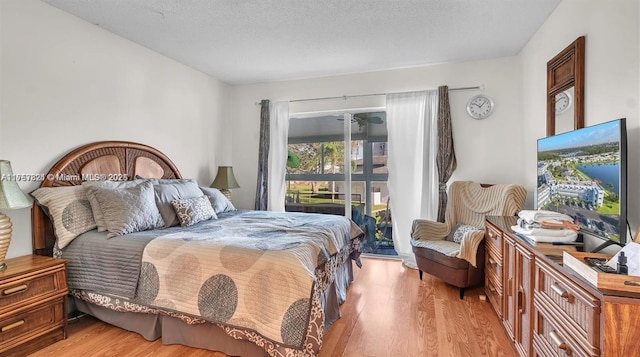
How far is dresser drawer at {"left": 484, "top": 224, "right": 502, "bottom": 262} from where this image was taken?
222 centimetres

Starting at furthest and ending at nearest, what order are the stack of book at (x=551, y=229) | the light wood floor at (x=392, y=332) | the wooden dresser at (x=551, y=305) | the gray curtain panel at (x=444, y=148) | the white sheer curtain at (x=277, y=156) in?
the white sheer curtain at (x=277, y=156) < the gray curtain panel at (x=444, y=148) < the light wood floor at (x=392, y=332) < the stack of book at (x=551, y=229) < the wooden dresser at (x=551, y=305)

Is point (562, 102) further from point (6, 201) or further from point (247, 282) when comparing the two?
point (6, 201)

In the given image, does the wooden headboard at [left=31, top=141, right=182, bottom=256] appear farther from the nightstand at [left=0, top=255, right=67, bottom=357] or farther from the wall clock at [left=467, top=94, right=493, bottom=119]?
the wall clock at [left=467, top=94, right=493, bottom=119]

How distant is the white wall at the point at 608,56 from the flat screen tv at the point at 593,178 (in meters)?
0.20

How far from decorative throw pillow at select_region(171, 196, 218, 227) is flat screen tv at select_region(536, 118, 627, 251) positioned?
2774mm

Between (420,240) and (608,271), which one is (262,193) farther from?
(608,271)

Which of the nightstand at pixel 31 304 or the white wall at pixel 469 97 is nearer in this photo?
the nightstand at pixel 31 304

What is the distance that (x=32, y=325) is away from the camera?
190cm

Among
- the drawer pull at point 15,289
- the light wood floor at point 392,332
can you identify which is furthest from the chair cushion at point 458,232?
the drawer pull at point 15,289

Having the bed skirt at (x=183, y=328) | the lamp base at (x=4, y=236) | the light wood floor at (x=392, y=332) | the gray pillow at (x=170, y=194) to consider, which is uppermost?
the gray pillow at (x=170, y=194)

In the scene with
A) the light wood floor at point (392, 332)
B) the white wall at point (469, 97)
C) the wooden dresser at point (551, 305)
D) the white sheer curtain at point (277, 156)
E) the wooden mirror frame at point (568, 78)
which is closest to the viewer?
the wooden dresser at point (551, 305)

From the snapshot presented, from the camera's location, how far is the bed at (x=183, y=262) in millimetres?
1686

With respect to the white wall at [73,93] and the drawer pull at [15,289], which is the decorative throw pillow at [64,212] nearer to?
the white wall at [73,93]

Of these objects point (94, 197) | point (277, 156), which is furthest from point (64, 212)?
point (277, 156)
